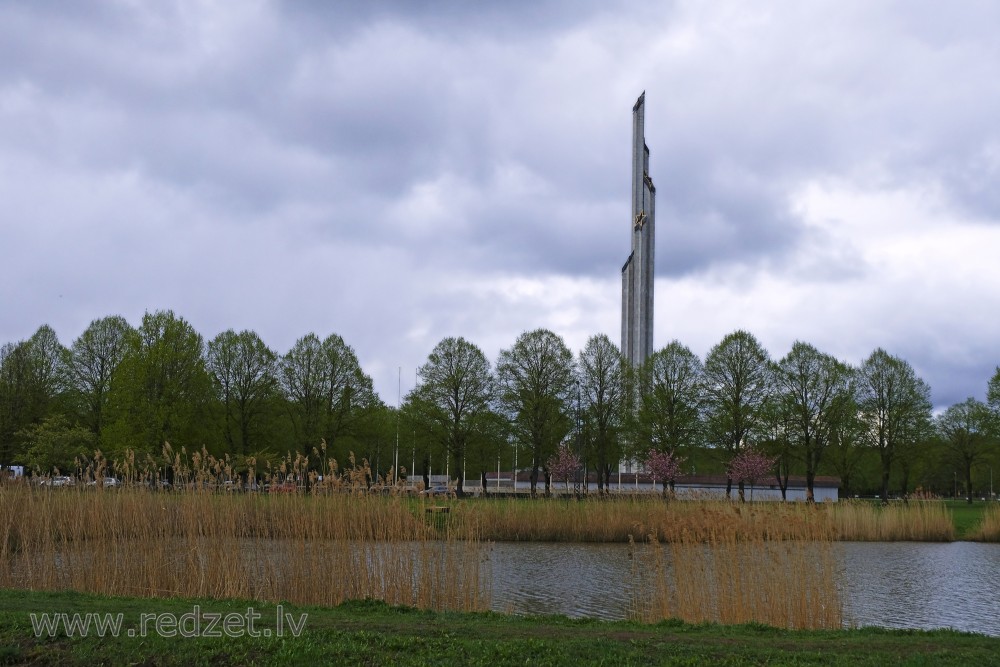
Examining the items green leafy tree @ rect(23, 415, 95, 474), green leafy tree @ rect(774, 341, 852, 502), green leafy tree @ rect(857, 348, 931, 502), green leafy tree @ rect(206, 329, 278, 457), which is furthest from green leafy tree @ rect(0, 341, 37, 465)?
green leafy tree @ rect(857, 348, 931, 502)

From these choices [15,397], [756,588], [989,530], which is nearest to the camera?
[756,588]

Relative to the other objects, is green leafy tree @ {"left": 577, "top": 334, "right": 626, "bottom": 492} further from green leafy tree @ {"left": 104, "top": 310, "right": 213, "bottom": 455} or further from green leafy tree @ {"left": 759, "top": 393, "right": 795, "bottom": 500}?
green leafy tree @ {"left": 104, "top": 310, "right": 213, "bottom": 455}

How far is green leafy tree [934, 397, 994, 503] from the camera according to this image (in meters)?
56.4

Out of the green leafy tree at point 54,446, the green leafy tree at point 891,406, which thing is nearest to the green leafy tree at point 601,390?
the green leafy tree at point 891,406

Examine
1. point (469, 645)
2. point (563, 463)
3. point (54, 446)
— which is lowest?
point (563, 463)

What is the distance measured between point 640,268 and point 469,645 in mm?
56484

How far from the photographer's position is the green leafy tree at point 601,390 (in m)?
47.5

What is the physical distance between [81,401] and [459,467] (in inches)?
809

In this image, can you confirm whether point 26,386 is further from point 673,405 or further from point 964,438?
point 964,438

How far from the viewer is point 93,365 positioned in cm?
4597

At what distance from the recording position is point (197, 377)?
1615 inches

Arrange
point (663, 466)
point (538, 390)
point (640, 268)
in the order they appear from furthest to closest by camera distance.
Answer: point (640, 268) → point (538, 390) → point (663, 466)

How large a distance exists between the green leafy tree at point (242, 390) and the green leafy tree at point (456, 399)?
8.00 meters

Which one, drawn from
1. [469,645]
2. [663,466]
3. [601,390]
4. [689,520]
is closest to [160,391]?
[601,390]
